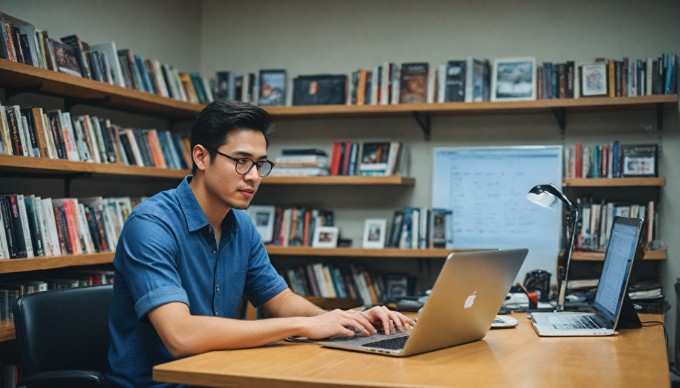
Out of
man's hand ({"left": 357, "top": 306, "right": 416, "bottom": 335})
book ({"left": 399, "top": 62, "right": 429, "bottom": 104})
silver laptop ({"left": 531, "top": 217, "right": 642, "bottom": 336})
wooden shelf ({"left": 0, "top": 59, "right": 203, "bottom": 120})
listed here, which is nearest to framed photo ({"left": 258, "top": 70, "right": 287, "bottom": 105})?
wooden shelf ({"left": 0, "top": 59, "right": 203, "bottom": 120})

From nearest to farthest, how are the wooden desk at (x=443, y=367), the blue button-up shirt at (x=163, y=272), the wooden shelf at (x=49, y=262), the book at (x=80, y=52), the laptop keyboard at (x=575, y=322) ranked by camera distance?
the wooden desk at (x=443, y=367) < the blue button-up shirt at (x=163, y=272) < the laptop keyboard at (x=575, y=322) < the wooden shelf at (x=49, y=262) < the book at (x=80, y=52)

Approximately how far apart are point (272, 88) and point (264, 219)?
83cm

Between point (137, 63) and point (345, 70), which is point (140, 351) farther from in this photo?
point (345, 70)

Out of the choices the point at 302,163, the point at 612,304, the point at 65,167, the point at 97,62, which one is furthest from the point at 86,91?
the point at 612,304

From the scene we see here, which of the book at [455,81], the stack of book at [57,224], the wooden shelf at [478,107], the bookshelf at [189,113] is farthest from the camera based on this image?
the book at [455,81]

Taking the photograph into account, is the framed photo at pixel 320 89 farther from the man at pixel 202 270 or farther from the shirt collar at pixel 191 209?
the shirt collar at pixel 191 209

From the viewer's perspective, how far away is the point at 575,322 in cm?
242

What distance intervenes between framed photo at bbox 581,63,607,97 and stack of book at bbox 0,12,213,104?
2.20 meters

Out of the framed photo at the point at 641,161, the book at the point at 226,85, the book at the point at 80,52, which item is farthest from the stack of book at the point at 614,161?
the book at the point at 80,52

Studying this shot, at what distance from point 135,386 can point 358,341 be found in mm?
591

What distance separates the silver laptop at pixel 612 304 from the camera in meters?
2.17

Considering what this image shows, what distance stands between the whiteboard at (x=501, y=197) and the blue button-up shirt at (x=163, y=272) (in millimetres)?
2326

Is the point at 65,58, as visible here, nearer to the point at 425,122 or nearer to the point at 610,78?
the point at 425,122

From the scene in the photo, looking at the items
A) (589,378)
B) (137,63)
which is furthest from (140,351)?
(137,63)
